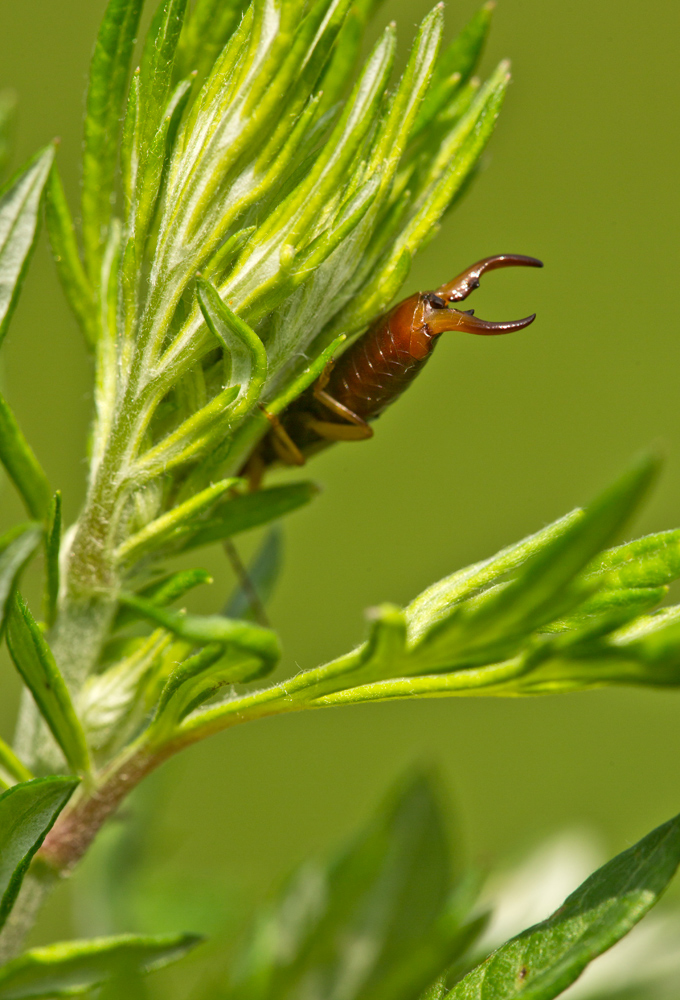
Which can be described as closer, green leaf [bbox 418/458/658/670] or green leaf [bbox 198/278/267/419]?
green leaf [bbox 418/458/658/670]

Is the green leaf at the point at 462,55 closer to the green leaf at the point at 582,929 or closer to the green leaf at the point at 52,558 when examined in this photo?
the green leaf at the point at 52,558

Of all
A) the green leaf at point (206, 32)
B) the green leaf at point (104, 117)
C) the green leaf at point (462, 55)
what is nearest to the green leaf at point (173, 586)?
the green leaf at point (104, 117)

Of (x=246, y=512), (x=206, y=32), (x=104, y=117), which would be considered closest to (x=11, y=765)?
(x=246, y=512)

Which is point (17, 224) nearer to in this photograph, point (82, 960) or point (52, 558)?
point (52, 558)

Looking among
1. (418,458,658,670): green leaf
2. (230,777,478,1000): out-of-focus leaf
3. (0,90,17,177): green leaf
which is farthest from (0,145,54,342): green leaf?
(230,777,478,1000): out-of-focus leaf

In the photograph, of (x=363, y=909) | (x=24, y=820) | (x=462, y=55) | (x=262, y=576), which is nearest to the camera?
(x=24, y=820)

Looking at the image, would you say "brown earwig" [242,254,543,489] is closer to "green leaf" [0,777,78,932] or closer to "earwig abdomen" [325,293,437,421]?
"earwig abdomen" [325,293,437,421]
